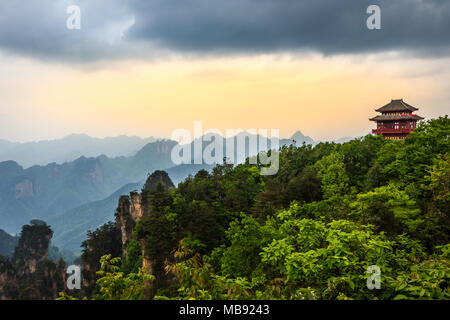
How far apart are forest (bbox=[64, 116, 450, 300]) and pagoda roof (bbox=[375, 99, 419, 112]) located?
821cm

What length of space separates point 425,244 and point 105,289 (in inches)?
492

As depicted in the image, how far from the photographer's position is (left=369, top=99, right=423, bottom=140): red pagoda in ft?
112

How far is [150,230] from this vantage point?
1014 inches

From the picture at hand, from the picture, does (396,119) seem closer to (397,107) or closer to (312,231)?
(397,107)

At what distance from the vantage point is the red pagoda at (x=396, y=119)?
3406 centimetres

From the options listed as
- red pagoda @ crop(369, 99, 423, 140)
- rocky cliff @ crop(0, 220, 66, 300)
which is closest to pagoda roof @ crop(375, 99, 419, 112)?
red pagoda @ crop(369, 99, 423, 140)

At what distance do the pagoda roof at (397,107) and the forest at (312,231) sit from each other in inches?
323

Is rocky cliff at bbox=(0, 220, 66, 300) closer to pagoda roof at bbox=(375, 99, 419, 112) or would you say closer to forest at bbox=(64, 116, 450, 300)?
forest at bbox=(64, 116, 450, 300)

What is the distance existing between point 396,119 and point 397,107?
4.64 ft

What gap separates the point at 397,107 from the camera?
113 ft

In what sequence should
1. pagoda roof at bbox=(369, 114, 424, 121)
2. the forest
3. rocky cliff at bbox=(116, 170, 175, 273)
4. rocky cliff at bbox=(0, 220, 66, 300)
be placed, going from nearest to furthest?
the forest
pagoda roof at bbox=(369, 114, 424, 121)
rocky cliff at bbox=(116, 170, 175, 273)
rocky cliff at bbox=(0, 220, 66, 300)

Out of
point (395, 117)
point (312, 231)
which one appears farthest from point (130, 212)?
point (312, 231)
